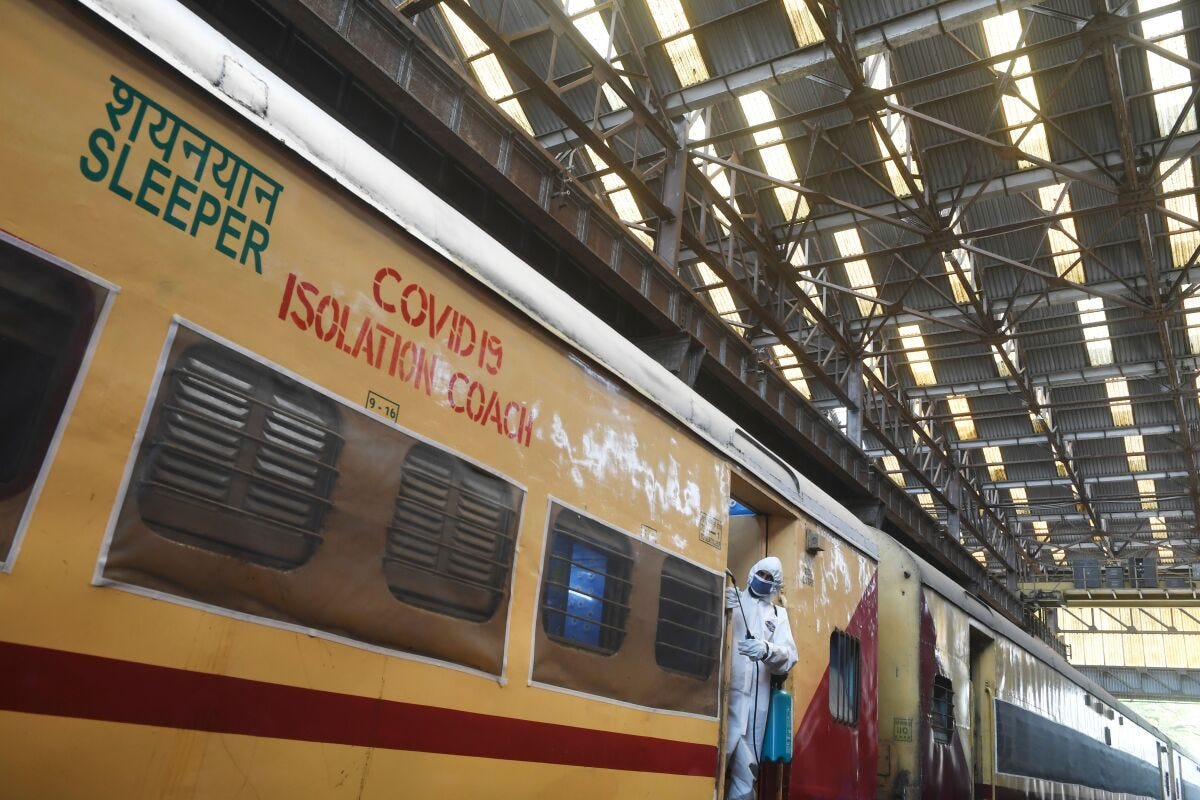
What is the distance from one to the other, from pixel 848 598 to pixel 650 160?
11796mm

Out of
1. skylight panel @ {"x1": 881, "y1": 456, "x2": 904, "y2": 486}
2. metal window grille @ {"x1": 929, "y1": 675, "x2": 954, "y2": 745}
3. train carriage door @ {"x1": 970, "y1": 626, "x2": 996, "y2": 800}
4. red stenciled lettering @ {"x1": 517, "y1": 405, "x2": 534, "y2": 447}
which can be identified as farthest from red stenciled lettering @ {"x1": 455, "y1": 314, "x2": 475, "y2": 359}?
skylight panel @ {"x1": 881, "y1": 456, "x2": 904, "y2": 486}

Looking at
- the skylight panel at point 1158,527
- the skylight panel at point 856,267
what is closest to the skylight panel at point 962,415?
the skylight panel at point 856,267

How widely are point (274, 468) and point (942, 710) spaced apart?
732cm

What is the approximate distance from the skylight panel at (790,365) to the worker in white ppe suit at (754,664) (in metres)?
15.2

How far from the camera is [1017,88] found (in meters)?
13.9

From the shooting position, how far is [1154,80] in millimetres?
14781

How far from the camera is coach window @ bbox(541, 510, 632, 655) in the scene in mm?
3541

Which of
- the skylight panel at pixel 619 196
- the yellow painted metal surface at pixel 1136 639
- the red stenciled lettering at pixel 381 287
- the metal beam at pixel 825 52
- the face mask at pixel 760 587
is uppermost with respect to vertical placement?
the skylight panel at pixel 619 196

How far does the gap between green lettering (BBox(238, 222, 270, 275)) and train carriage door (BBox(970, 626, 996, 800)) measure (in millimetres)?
8737

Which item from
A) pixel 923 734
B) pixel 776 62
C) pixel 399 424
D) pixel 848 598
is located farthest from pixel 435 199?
pixel 776 62

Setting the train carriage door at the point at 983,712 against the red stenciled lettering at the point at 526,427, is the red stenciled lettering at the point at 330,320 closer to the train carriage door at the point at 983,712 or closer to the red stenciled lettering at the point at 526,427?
the red stenciled lettering at the point at 526,427

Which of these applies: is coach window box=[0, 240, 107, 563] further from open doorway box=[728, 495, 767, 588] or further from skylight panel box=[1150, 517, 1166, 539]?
skylight panel box=[1150, 517, 1166, 539]

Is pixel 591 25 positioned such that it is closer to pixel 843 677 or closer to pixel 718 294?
pixel 718 294

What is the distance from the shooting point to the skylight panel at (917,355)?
21.3m
